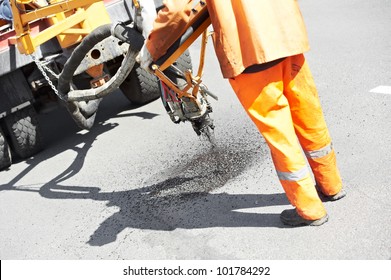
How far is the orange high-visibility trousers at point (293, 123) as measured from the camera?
3.10 meters

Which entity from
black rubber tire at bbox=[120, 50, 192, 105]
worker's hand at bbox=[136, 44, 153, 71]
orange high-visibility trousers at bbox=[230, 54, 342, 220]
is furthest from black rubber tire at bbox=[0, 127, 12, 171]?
orange high-visibility trousers at bbox=[230, 54, 342, 220]

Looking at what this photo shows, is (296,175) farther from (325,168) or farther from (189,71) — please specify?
(189,71)

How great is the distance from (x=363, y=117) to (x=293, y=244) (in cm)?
171

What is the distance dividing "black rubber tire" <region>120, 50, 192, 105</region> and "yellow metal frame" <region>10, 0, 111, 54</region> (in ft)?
2.89

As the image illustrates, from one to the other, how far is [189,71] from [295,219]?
1202 mm

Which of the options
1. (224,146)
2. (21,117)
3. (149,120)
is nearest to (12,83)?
(21,117)

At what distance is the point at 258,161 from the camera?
14.3 feet

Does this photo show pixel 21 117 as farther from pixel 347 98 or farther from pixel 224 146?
pixel 347 98

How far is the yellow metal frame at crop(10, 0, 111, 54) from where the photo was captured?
4.62 m

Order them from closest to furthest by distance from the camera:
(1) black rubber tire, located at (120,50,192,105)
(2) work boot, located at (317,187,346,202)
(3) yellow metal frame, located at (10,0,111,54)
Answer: (2) work boot, located at (317,187,346,202)
(3) yellow metal frame, located at (10,0,111,54)
(1) black rubber tire, located at (120,50,192,105)

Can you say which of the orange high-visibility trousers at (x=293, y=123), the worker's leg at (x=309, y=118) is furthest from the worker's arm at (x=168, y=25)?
the worker's leg at (x=309, y=118)

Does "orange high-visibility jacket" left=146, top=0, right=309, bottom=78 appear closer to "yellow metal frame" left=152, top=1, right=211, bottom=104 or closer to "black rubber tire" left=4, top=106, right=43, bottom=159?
"yellow metal frame" left=152, top=1, right=211, bottom=104

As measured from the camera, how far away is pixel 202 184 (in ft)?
13.9

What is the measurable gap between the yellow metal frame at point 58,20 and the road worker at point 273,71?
1588 mm
